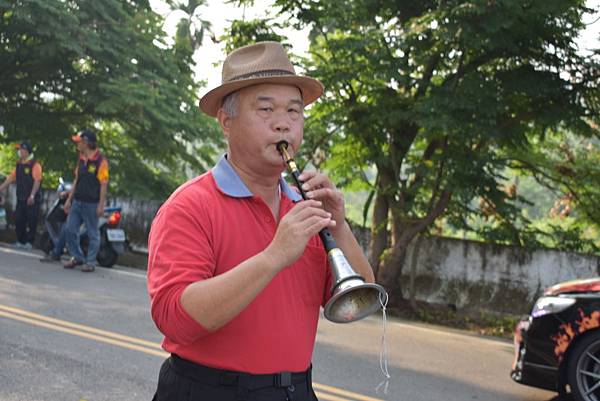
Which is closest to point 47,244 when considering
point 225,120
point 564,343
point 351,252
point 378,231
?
point 378,231

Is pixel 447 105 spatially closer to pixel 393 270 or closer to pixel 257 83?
pixel 393 270

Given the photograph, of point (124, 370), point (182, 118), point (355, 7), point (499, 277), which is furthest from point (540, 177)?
point (182, 118)

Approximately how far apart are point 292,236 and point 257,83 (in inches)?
22.8

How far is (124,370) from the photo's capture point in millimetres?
6168

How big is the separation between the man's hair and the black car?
409 cm

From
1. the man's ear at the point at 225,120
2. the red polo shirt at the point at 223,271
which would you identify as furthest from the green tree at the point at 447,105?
the red polo shirt at the point at 223,271

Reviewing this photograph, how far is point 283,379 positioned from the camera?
229cm

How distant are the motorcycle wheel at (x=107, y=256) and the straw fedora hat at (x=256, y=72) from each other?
33.3ft

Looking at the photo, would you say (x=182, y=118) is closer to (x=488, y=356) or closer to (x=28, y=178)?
(x=28, y=178)

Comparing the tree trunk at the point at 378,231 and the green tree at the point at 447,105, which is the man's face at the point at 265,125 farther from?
the tree trunk at the point at 378,231

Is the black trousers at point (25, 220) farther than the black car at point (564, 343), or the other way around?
the black trousers at point (25, 220)

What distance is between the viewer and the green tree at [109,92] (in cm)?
1698

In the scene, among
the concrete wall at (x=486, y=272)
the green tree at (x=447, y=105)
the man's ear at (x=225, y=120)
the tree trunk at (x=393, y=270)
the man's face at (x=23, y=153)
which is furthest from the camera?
the man's face at (x=23, y=153)

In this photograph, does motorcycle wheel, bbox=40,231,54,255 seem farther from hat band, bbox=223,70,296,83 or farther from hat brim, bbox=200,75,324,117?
hat band, bbox=223,70,296,83
